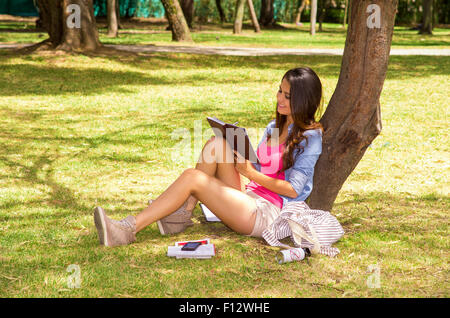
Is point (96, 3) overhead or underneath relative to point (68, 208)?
overhead

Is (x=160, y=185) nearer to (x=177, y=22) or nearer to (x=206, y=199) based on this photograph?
(x=206, y=199)

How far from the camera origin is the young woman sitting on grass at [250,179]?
15.0 feet

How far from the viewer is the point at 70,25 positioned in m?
15.2

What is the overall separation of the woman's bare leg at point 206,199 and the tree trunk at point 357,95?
102 cm

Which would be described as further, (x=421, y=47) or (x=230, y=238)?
(x=421, y=47)

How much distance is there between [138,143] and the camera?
27.8ft

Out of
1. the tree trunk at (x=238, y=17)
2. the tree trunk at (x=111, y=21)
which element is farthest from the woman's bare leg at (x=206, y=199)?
the tree trunk at (x=238, y=17)

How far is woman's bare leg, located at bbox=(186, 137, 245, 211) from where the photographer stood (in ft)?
15.4

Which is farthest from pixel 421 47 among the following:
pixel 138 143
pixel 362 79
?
pixel 362 79

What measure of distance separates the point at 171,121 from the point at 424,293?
6591 millimetres

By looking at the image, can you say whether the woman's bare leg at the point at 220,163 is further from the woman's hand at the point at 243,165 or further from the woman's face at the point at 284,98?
the woman's face at the point at 284,98

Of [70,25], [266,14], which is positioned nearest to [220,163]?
[70,25]
